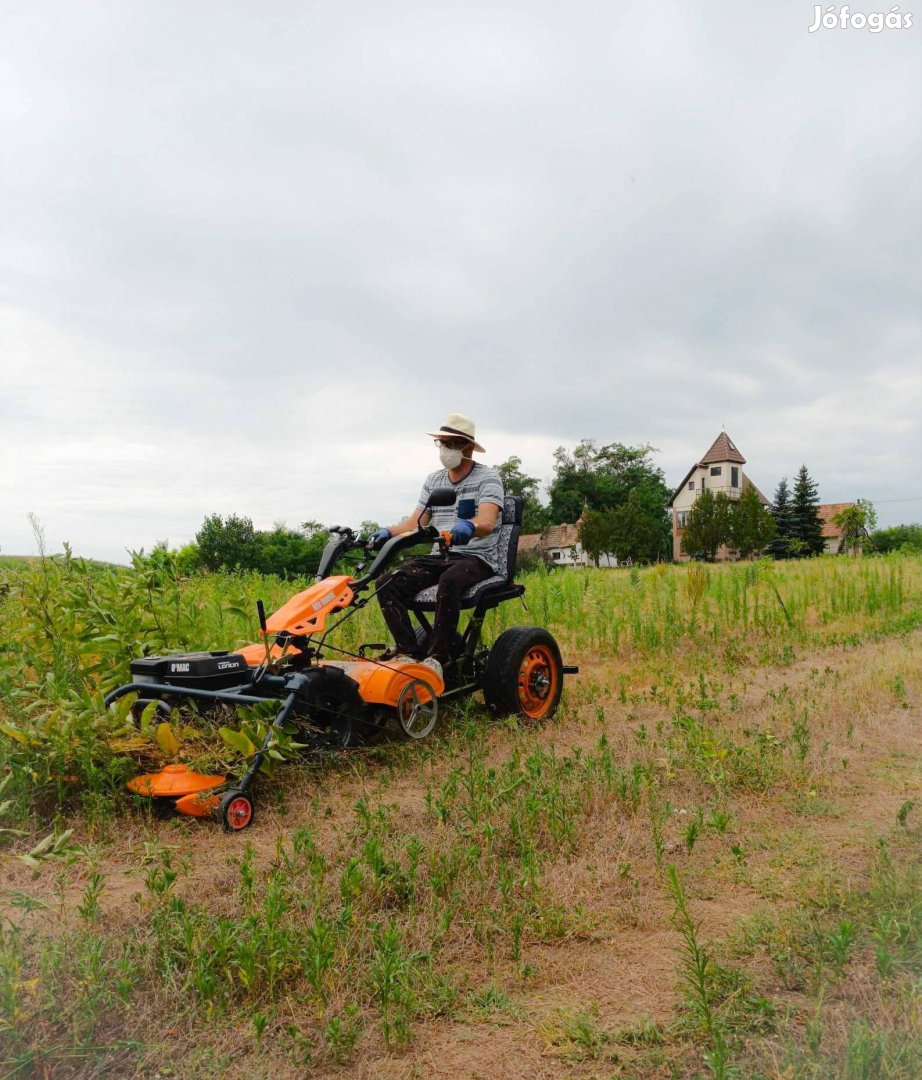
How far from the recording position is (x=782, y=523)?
197ft

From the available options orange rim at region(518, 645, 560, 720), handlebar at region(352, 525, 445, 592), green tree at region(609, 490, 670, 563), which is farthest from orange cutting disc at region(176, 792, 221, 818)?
green tree at region(609, 490, 670, 563)

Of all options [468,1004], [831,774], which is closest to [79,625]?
[468,1004]

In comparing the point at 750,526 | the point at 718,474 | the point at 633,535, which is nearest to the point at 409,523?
the point at 750,526

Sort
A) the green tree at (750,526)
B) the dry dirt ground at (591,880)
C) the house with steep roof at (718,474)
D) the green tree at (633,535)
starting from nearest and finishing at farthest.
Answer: the dry dirt ground at (591,880) < the green tree at (750,526) < the green tree at (633,535) < the house with steep roof at (718,474)

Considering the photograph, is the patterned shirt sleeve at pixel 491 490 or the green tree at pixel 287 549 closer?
the patterned shirt sleeve at pixel 491 490

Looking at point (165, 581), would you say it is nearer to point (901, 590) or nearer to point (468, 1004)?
point (468, 1004)

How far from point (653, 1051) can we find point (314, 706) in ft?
8.21

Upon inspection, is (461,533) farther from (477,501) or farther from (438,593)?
(477,501)

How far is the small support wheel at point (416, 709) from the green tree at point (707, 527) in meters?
47.7

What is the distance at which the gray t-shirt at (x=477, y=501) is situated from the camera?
239 inches

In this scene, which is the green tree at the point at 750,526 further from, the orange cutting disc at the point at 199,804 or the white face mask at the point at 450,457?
the orange cutting disc at the point at 199,804

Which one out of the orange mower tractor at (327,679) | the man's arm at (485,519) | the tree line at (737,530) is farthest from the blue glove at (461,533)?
the tree line at (737,530)

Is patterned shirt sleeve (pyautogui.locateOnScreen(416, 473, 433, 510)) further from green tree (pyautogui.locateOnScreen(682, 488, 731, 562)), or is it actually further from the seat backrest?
green tree (pyautogui.locateOnScreen(682, 488, 731, 562))

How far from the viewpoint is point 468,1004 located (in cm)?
250
